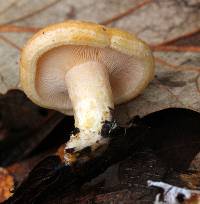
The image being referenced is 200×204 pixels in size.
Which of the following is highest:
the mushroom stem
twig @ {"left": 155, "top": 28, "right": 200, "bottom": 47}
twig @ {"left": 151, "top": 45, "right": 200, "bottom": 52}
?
twig @ {"left": 155, "top": 28, "right": 200, "bottom": 47}

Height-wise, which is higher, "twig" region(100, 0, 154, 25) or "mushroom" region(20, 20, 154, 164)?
"twig" region(100, 0, 154, 25)

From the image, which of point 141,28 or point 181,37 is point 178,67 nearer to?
point 181,37

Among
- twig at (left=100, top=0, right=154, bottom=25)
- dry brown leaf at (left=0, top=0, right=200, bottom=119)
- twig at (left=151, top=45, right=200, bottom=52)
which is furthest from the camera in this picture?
twig at (left=100, top=0, right=154, bottom=25)

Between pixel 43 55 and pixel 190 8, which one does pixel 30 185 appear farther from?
pixel 190 8

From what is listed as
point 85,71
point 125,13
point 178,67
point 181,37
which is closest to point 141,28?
point 125,13

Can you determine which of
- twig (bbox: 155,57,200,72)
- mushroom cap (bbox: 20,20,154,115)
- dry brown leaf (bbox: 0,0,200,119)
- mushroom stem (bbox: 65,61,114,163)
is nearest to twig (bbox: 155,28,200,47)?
dry brown leaf (bbox: 0,0,200,119)

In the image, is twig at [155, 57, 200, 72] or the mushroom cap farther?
twig at [155, 57, 200, 72]

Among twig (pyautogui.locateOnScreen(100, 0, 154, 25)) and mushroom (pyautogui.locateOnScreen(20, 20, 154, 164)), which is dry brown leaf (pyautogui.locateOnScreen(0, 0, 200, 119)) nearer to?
twig (pyautogui.locateOnScreen(100, 0, 154, 25))

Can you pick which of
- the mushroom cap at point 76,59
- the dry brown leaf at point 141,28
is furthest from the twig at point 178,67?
the mushroom cap at point 76,59

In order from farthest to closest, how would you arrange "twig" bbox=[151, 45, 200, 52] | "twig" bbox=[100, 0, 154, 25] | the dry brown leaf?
1. "twig" bbox=[100, 0, 154, 25]
2. "twig" bbox=[151, 45, 200, 52]
3. the dry brown leaf
